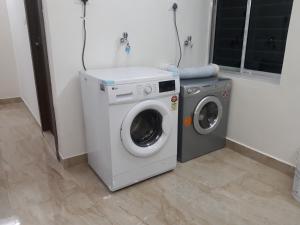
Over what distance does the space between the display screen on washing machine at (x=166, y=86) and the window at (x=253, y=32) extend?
1.02 metres

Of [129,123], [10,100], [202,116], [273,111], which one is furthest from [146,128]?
[10,100]

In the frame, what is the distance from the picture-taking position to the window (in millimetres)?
2305

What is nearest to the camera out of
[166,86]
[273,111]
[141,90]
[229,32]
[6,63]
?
[141,90]

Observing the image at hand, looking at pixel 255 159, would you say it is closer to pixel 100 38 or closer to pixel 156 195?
pixel 156 195

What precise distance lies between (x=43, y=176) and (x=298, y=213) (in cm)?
203

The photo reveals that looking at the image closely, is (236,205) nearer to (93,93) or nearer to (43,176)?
(93,93)

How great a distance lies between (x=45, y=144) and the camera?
280 cm

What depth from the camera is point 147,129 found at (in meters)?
2.14

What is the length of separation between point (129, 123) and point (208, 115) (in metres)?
1.04

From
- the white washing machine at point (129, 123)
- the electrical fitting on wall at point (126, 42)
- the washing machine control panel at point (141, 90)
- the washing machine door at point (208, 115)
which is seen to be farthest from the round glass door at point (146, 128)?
the electrical fitting on wall at point (126, 42)

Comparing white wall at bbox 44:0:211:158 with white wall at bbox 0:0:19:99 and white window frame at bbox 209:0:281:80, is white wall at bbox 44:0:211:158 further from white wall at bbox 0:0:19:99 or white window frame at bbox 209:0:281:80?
white wall at bbox 0:0:19:99

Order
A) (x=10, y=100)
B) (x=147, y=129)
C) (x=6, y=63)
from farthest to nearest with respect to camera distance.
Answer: (x=10, y=100) < (x=6, y=63) < (x=147, y=129)

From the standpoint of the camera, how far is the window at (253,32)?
2.30 meters

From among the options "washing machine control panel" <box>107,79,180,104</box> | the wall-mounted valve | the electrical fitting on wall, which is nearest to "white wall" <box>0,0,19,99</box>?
the electrical fitting on wall
